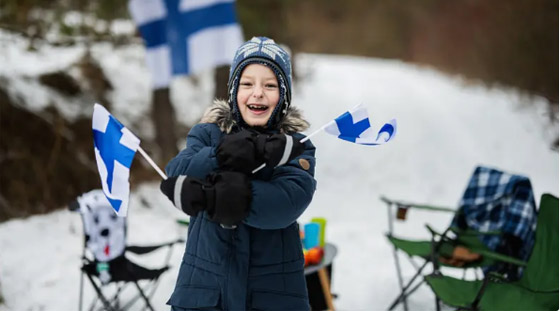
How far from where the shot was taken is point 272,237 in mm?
1572

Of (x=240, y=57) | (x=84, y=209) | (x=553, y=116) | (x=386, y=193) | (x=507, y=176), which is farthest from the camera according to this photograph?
(x=553, y=116)

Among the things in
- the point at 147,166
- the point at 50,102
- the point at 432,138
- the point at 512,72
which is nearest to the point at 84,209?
the point at 147,166

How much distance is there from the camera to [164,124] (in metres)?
6.41

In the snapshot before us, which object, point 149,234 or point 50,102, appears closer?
point 149,234

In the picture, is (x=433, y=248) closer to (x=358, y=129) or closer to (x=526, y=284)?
(x=526, y=284)

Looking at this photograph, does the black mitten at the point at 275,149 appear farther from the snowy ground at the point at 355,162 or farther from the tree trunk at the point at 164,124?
the tree trunk at the point at 164,124

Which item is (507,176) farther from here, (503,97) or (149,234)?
(503,97)

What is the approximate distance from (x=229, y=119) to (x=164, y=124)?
4.94 metres

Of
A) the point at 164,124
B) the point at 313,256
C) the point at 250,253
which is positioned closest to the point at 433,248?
the point at 313,256

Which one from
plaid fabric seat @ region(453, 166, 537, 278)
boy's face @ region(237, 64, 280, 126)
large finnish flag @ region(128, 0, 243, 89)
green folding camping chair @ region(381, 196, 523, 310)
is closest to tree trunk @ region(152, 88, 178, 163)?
large finnish flag @ region(128, 0, 243, 89)

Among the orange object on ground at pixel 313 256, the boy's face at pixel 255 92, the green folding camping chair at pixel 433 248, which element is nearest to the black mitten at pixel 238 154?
the boy's face at pixel 255 92

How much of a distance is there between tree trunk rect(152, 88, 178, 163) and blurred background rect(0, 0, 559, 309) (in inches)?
0.5

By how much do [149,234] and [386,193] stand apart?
10.9ft

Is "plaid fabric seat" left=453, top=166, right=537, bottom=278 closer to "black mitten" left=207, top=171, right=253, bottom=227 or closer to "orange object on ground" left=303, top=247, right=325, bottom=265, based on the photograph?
"orange object on ground" left=303, top=247, right=325, bottom=265
